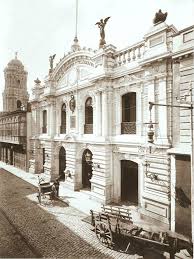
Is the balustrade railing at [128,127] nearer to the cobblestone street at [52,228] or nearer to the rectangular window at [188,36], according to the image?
the rectangular window at [188,36]

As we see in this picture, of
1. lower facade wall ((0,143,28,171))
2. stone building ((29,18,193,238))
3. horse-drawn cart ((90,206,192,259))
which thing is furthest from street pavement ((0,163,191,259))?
lower facade wall ((0,143,28,171))

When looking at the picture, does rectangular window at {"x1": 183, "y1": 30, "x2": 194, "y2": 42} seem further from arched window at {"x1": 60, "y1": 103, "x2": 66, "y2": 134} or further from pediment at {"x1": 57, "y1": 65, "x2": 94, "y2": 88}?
arched window at {"x1": 60, "y1": 103, "x2": 66, "y2": 134}

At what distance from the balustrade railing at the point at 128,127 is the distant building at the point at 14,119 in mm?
14633

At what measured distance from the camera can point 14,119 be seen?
2705 cm

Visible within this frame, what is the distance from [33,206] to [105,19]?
13.7m

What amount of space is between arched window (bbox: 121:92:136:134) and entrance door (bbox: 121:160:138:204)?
2.19 metres

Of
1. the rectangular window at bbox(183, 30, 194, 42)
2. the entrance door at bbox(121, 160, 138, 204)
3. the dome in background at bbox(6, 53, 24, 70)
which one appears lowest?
the entrance door at bbox(121, 160, 138, 204)

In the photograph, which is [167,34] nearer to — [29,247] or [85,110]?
[85,110]

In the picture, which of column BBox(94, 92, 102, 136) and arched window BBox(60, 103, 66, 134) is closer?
column BBox(94, 92, 102, 136)

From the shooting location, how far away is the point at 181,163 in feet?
31.7

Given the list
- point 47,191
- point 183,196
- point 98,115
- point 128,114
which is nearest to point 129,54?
point 128,114

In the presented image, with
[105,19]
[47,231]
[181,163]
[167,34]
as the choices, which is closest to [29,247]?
[47,231]

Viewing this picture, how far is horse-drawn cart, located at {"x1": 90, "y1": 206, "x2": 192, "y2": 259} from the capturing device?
7.38 m

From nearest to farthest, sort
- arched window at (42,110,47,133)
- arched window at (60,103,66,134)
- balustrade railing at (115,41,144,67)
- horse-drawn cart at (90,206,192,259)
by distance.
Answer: horse-drawn cart at (90,206,192,259), balustrade railing at (115,41,144,67), arched window at (60,103,66,134), arched window at (42,110,47,133)
